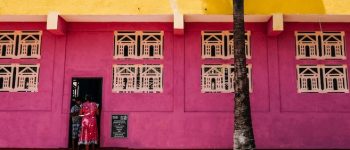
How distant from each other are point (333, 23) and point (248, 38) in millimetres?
2650

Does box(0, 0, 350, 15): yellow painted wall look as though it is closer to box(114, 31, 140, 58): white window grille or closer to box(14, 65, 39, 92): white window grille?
box(114, 31, 140, 58): white window grille

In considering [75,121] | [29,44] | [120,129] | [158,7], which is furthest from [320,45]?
[29,44]

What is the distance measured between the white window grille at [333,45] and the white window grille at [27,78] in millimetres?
8763

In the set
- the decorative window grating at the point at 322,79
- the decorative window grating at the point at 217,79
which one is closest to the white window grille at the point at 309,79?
the decorative window grating at the point at 322,79

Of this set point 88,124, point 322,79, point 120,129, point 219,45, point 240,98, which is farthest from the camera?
point 219,45

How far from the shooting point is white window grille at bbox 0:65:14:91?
43.0 feet

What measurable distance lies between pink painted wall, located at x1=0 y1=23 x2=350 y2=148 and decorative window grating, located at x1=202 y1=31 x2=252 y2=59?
184mm

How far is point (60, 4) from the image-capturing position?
41.9 ft

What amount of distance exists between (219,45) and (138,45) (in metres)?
2.47

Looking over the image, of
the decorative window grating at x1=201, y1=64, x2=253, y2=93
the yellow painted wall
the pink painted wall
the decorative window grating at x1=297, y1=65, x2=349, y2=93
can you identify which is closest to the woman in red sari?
the pink painted wall

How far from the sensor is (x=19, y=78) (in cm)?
1313

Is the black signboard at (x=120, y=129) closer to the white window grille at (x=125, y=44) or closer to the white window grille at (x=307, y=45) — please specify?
the white window grille at (x=125, y=44)

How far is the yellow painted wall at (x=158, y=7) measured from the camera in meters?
12.5

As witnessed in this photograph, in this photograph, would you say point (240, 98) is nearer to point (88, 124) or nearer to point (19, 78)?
point (88, 124)
